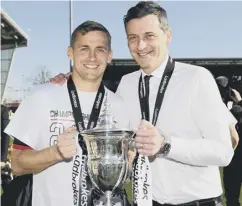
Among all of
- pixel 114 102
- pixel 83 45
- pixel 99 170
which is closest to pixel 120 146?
pixel 99 170

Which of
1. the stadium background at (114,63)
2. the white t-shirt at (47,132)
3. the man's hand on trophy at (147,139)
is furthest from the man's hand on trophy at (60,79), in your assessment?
the stadium background at (114,63)

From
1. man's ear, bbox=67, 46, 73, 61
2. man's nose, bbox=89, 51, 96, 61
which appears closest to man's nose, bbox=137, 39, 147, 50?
man's nose, bbox=89, 51, 96, 61

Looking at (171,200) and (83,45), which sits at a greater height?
(83,45)

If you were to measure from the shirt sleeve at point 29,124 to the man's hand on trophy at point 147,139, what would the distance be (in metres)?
0.51

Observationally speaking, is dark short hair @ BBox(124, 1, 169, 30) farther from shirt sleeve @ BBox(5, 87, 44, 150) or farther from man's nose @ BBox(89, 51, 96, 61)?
shirt sleeve @ BBox(5, 87, 44, 150)

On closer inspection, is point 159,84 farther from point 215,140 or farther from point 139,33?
point 215,140

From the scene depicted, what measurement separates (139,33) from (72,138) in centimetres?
65

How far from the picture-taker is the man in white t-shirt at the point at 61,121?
193cm

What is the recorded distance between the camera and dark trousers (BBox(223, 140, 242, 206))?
18.8 feet

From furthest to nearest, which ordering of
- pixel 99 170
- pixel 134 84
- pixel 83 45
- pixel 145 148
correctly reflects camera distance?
pixel 134 84 → pixel 83 45 → pixel 99 170 → pixel 145 148

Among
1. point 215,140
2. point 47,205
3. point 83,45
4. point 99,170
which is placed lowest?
point 47,205

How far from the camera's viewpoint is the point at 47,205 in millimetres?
1988

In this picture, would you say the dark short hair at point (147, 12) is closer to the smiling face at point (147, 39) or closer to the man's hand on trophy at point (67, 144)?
the smiling face at point (147, 39)

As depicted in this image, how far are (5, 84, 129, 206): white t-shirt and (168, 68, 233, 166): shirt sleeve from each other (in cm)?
49
